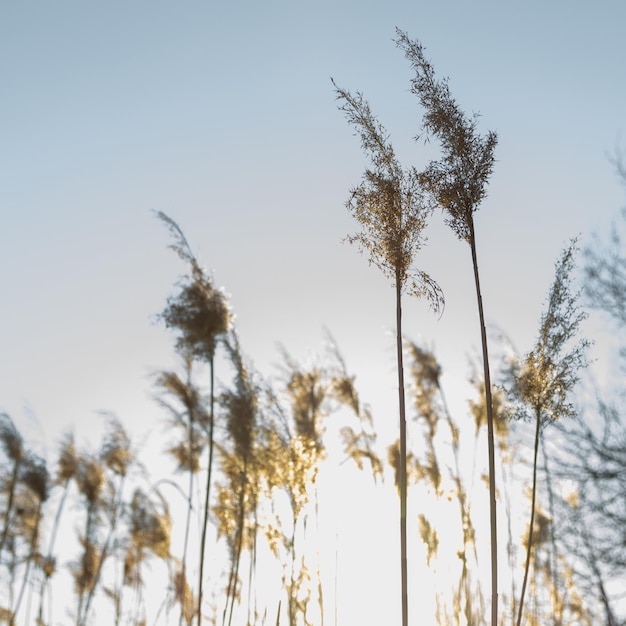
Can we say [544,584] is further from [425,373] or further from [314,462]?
[314,462]

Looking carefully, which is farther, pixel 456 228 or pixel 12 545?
pixel 12 545

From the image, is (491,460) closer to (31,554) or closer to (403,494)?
(403,494)

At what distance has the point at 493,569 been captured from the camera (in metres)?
2.98

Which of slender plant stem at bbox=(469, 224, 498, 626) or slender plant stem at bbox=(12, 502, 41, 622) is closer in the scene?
slender plant stem at bbox=(469, 224, 498, 626)

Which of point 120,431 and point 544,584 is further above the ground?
point 120,431

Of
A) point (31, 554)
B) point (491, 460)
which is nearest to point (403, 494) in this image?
point (491, 460)

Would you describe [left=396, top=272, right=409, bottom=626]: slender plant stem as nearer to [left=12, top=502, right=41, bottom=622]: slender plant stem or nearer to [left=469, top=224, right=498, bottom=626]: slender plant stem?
[left=469, top=224, right=498, bottom=626]: slender plant stem

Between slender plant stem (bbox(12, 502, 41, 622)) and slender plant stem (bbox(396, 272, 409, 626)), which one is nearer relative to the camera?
slender plant stem (bbox(396, 272, 409, 626))

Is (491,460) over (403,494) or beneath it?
over

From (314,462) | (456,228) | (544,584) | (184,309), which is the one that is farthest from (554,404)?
(544,584)

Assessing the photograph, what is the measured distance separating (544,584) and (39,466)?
279 inches

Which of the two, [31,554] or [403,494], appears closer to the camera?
[403,494]

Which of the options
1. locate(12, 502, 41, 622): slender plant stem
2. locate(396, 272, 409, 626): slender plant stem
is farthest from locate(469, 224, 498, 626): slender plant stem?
locate(12, 502, 41, 622): slender plant stem

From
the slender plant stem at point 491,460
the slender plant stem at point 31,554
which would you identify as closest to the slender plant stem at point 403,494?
the slender plant stem at point 491,460
